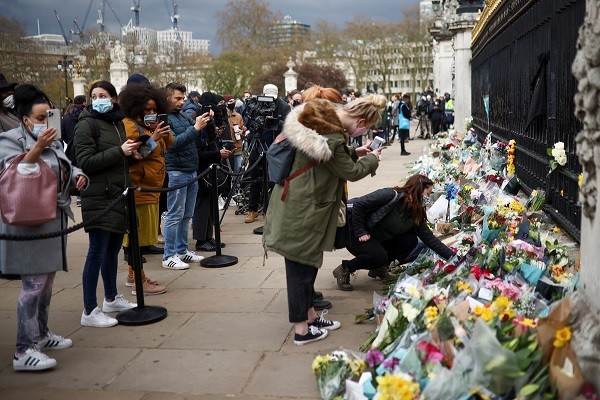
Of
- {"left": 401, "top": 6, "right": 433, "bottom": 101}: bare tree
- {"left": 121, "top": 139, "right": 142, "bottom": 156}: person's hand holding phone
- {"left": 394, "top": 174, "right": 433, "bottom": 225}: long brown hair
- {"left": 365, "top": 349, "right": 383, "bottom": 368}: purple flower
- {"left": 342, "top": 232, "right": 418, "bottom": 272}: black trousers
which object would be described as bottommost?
{"left": 365, "top": 349, "right": 383, "bottom": 368}: purple flower

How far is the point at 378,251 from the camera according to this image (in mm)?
5887

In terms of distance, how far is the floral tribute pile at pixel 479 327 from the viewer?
316 cm

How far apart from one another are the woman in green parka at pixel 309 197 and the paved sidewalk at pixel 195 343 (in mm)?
442

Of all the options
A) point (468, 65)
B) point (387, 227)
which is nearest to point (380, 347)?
point (387, 227)

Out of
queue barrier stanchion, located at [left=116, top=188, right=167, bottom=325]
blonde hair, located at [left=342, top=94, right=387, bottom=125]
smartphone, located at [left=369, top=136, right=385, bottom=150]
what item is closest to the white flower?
smartphone, located at [left=369, top=136, right=385, bottom=150]

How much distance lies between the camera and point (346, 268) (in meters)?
6.18

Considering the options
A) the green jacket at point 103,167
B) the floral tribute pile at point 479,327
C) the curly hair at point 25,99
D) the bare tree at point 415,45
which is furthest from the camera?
the bare tree at point 415,45

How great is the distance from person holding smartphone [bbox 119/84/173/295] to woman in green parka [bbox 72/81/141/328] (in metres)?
0.36

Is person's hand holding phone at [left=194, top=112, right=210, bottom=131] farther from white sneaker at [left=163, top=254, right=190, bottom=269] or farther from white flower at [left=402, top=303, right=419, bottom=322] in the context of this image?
white flower at [left=402, top=303, right=419, bottom=322]

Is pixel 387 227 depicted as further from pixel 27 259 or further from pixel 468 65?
pixel 468 65

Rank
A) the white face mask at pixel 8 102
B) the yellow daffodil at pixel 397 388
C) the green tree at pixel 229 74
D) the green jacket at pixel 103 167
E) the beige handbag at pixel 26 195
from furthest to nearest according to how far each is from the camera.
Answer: the green tree at pixel 229 74 < the white face mask at pixel 8 102 < the green jacket at pixel 103 167 < the beige handbag at pixel 26 195 < the yellow daffodil at pixel 397 388

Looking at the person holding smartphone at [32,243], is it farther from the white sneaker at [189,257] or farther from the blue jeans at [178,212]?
the white sneaker at [189,257]

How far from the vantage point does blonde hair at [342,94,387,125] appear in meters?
4.93

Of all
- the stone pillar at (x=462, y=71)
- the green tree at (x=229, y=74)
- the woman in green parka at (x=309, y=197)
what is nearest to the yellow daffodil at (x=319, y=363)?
the woman in green parka at (x=309, y=197)
